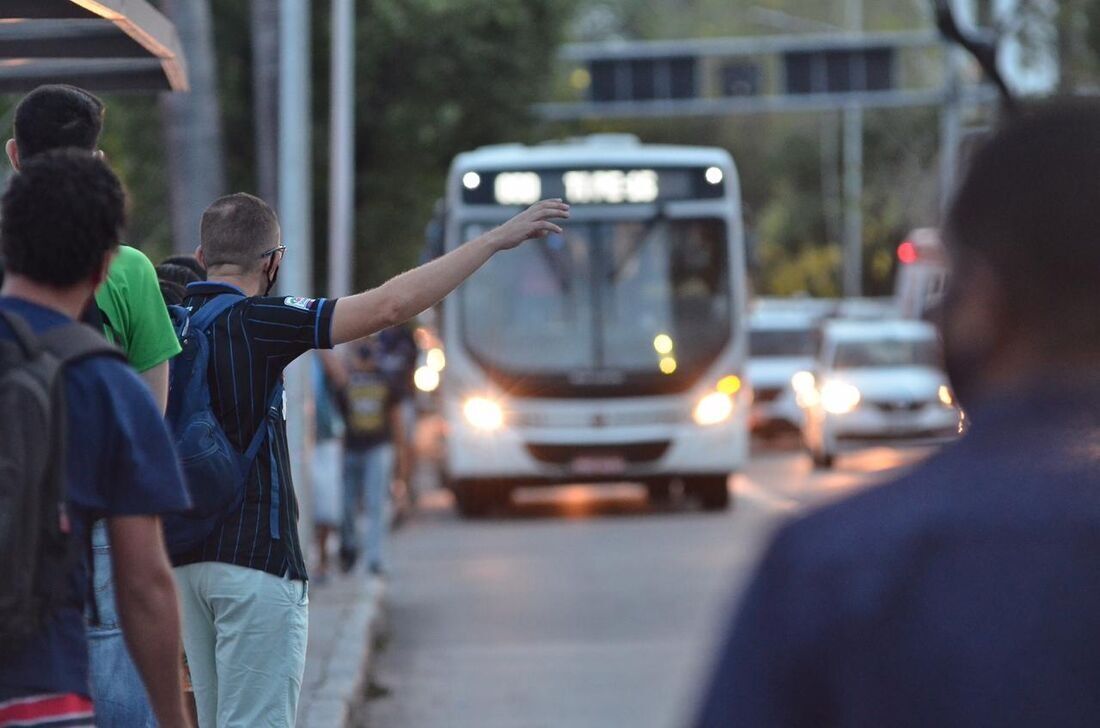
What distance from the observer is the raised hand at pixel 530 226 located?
4582 mm

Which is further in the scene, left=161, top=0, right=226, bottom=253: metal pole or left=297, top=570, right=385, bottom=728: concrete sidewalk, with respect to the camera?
left=161, top=0, right=226, bottom=253: metal pole

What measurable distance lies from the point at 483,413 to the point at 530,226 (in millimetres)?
14703

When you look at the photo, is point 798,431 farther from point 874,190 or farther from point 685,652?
point 874,190

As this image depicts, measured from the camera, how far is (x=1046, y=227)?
1.84m

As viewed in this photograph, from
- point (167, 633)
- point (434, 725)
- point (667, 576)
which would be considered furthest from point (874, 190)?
point (167, 633)

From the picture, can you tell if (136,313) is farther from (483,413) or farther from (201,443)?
(483,413)

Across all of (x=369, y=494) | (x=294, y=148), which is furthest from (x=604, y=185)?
(x=294, y=148)

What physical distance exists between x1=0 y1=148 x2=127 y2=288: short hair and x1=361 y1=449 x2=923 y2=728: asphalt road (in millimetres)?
2750

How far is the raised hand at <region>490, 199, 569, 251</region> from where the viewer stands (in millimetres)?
4582

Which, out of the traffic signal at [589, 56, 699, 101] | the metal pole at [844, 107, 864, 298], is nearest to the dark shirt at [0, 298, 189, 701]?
the traffic signal at [589, 56, 699, 101]

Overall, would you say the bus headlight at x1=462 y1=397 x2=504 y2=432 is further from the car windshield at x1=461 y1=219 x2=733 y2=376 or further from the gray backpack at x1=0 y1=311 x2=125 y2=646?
the gray backpack at x1=0 y1=311 x2=125 y2=646

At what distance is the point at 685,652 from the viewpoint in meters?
11.1

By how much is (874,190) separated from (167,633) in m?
70.4

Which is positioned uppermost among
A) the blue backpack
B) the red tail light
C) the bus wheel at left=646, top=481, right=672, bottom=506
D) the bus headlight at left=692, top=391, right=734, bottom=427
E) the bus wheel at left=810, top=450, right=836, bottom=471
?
the blue backpack
